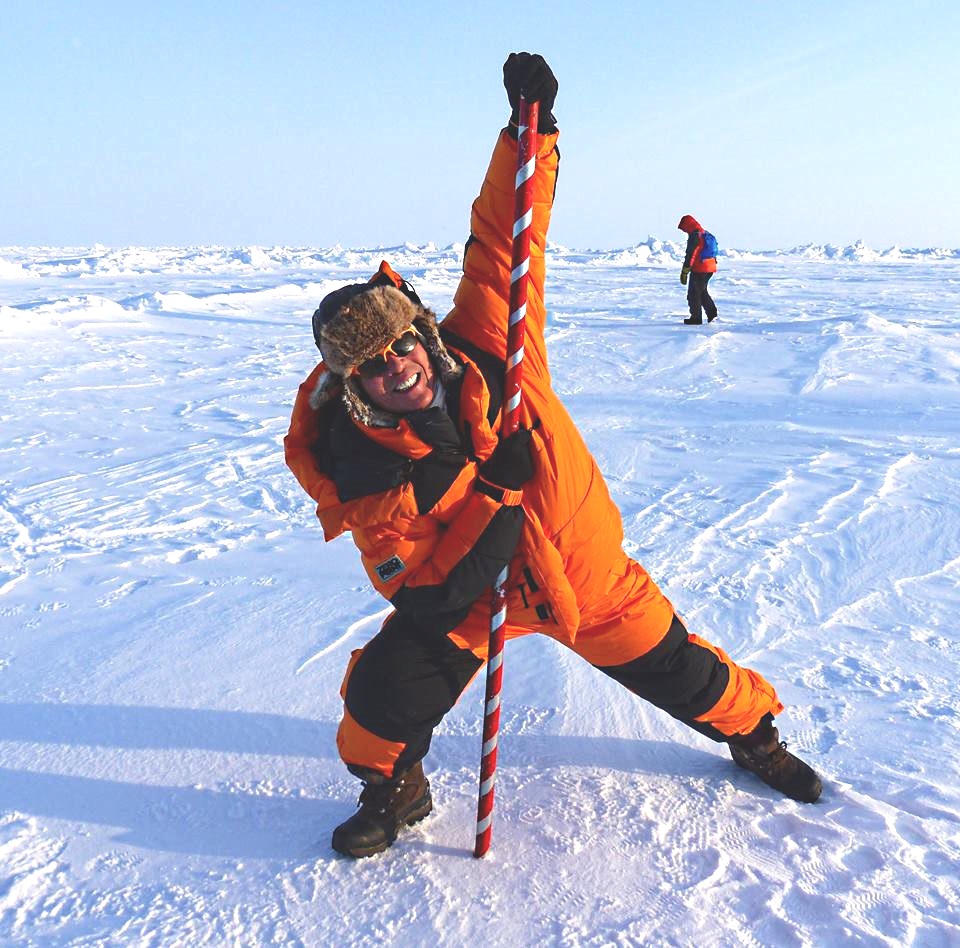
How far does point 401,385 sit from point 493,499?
0.31m

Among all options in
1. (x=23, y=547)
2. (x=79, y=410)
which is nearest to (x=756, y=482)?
(x=23, y=547)

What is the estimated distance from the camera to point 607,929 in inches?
64.5

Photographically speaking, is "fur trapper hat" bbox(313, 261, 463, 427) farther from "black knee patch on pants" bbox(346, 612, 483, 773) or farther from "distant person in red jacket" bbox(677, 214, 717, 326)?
"distant person in red jacket" bbox(677, 214, 717, 326)

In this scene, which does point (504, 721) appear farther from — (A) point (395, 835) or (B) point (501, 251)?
(B) point (501, 251)

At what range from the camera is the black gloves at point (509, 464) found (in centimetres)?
177

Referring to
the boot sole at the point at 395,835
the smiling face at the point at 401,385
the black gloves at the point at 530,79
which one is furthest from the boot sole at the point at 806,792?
the black gloves at the point at 530,79

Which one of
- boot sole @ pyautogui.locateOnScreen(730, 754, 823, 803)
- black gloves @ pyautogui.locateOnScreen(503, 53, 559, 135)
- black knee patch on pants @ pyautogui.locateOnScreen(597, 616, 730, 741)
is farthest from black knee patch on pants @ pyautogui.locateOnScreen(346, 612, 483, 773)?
black gloves @ pyautogui.locateOnScreen(503, 53, 559, 135)

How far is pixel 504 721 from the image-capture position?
2.39 meters

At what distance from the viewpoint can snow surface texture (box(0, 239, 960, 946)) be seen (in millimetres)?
1706

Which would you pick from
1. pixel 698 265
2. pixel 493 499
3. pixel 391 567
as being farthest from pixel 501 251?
pixel 698 265

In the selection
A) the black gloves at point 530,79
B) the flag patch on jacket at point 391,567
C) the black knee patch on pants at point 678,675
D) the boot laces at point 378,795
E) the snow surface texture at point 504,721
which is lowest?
the snow surface texture at point 504,721

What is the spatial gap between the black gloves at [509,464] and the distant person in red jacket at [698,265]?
A: 914 centimetres

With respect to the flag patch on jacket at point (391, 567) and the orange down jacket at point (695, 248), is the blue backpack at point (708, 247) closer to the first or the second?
the orange down jacket at point (695, 248)

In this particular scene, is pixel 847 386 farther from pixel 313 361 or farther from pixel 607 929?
pixel 607 929
